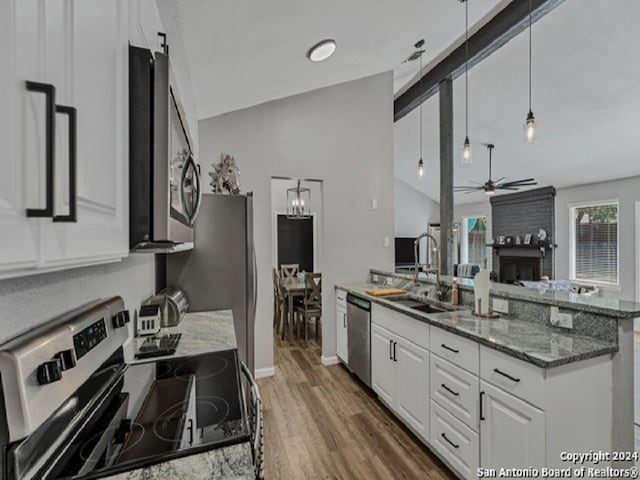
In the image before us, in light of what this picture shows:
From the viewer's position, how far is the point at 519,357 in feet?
4.65

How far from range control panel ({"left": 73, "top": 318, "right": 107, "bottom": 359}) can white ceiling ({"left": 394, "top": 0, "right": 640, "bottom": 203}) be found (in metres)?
4.46

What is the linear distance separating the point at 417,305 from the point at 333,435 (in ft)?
4.12

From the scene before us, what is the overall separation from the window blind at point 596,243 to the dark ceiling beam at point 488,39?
12.7 ft

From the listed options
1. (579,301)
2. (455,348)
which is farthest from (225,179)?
(579,301)

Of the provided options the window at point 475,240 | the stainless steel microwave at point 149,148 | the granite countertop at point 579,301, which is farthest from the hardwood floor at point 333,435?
the window at point 475,240

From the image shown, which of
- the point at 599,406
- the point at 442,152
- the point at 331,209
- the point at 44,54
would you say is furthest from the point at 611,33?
the point at 44,54

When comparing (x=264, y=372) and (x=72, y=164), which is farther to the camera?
(x=264, y=372)

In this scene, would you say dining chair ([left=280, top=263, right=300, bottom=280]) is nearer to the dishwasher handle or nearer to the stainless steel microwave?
the dishwasher handle

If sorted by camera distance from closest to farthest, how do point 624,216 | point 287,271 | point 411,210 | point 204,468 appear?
1. point 204,468
2. point 624,216
3. point 287,271
4. point 411,210

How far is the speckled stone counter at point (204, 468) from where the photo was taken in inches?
25.3

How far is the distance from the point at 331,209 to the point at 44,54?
10.8ft

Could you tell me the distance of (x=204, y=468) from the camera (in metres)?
0.67

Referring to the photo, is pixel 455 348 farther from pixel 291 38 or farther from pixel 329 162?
pixel 329 162

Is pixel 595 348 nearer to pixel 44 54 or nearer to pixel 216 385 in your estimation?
pixel 216 385
